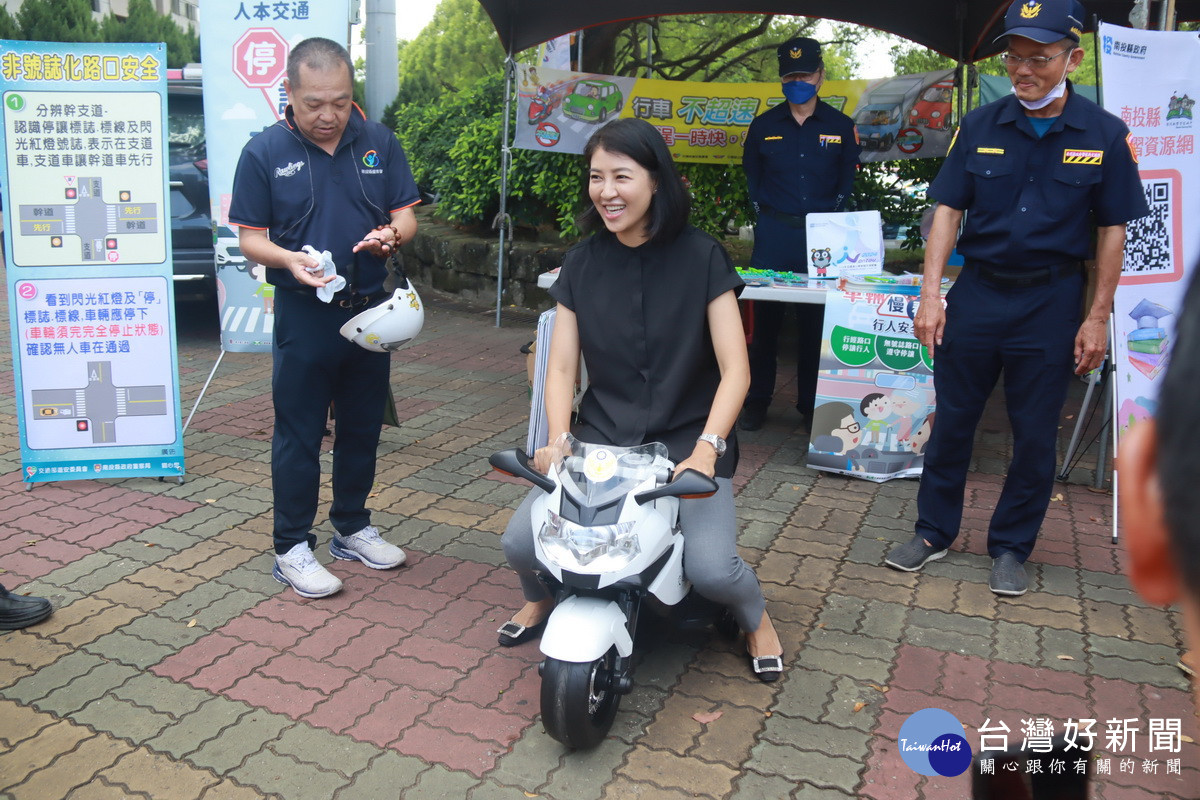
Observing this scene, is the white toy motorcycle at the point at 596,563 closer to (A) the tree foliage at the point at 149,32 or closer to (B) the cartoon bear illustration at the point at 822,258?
(B) the cartoon bear illustration at the point at 822,258

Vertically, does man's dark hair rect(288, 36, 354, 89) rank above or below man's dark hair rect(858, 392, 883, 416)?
above

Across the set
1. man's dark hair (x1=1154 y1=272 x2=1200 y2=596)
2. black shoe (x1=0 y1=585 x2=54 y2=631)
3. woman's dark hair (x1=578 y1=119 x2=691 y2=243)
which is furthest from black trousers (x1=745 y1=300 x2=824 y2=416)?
man's dark hair (x1=1154 y1=272 x2=1200 y2=596)

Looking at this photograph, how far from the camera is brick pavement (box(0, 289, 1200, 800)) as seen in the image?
8.86 ft

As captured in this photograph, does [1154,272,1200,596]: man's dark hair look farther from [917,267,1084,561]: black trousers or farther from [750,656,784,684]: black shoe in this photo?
[917,267,1084,561]: black trousers

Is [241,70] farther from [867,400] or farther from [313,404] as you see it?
[867,400]

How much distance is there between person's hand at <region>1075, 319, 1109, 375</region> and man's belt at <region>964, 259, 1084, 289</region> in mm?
208

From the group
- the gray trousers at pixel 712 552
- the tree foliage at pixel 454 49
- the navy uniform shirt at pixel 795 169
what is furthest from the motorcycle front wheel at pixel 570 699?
the tree foliage at pixel 454 49

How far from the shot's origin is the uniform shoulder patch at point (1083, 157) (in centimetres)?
352

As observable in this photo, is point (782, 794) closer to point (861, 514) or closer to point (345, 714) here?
point (345, 714)

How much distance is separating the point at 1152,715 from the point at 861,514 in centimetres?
180

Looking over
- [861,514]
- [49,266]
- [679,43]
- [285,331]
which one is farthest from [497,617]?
[679,43]

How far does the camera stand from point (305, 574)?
374cm

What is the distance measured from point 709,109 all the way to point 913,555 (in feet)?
16.0

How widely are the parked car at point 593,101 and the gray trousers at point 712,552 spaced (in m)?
5.50
